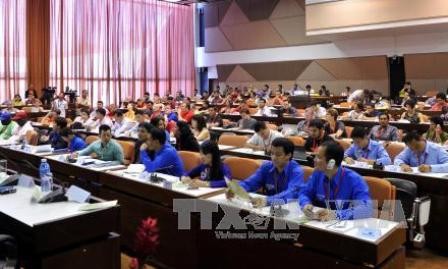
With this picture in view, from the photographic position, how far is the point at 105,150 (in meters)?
4.74

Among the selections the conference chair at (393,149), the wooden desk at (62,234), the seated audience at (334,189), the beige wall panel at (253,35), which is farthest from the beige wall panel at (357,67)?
the wooden desk at (62,234)

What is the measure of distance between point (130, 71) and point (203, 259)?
1469 cm

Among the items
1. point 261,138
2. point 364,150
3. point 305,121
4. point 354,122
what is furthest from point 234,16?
point 364,150

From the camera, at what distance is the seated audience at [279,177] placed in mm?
3092

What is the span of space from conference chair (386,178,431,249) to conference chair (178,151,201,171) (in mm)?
1829

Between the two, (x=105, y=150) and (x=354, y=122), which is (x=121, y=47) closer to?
(x=354, y=122)

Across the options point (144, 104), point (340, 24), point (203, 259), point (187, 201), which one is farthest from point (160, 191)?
point (340, 24)

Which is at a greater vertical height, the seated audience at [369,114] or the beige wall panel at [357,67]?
the beige wall panel at [357,67]

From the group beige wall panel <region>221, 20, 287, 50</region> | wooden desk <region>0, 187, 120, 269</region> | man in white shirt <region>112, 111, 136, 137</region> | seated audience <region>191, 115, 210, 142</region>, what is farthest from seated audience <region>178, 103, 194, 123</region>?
beige wall panel <region>221, 20, 287, 50</region>

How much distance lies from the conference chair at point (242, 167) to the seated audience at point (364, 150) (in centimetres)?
119

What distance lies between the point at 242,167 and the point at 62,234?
5.84ft

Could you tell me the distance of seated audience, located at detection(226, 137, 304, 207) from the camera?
309cm

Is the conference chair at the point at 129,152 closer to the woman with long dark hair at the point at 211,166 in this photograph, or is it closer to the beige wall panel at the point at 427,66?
the woman with long dark hair at the point at 211,166

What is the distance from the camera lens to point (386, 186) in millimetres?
3062
